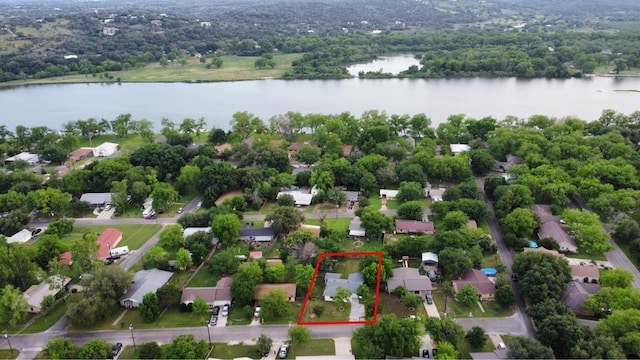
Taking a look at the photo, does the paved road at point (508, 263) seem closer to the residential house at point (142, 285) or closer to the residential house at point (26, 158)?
the residential house at point (142, 285)

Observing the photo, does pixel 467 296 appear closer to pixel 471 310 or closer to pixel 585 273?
pixel 471 310

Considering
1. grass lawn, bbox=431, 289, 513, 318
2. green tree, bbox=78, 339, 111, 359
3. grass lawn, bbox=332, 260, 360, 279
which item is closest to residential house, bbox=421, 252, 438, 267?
grass lawn, bbox=431, 289, 513, 318

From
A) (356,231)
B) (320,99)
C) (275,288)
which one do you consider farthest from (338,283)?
(320,99)

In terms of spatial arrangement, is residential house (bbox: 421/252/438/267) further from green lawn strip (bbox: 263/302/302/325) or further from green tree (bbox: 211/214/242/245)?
green tree (bbox: 211/214/242/245)

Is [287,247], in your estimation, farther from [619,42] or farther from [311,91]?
[619,42]

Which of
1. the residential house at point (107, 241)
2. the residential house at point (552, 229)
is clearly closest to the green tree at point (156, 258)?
the residential house at point (107, 241)

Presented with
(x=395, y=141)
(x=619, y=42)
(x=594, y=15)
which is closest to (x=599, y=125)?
(x=395, y=141)
